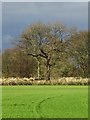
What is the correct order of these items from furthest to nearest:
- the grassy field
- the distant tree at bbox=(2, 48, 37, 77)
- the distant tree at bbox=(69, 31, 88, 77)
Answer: the distant tree at bbox=(2, 48, 37, 77) < the distant tree at bbox=(69, 31, 88, 77) < the grassy field

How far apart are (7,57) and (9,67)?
1.78 m

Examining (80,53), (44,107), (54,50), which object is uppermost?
(54,50)

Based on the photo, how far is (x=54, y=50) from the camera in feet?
160

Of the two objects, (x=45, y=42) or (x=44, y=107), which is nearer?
(x=44, y=107)

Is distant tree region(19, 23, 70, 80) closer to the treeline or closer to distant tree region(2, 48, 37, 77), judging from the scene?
the treeline

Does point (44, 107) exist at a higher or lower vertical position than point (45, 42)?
lower

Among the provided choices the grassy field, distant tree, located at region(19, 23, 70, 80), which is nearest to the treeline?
distant tree, located at region(19, 23, 70, 80)

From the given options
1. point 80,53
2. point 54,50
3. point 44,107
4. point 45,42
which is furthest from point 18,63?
point 44,107

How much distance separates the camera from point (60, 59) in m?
48.8

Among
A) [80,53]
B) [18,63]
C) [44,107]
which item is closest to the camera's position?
[44,107]

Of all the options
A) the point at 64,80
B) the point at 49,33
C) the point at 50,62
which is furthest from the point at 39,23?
the point at 64,80

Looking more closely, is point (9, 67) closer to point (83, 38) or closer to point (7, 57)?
point (7, 57)

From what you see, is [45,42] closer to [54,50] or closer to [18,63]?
[54,50]

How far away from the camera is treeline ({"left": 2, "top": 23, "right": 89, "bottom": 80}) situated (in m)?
48.4
